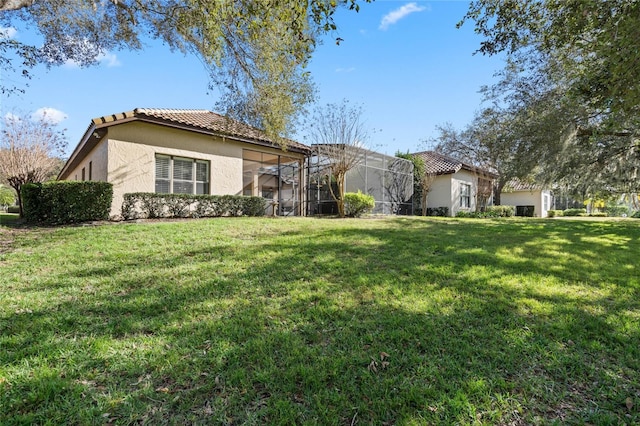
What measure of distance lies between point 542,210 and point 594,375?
124 feet

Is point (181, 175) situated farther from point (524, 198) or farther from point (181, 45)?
point (524, 198)

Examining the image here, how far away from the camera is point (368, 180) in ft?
64.6

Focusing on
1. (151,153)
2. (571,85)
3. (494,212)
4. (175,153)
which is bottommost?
(494,212)

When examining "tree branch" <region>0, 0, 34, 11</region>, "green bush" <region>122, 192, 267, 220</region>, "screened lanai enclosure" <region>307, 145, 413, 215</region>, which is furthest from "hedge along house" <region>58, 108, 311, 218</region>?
"tree branch" <region>0, 0, 34, 11</region>

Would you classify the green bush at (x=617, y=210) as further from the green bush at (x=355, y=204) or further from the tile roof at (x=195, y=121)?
the tile roof at (x=195, y=121)

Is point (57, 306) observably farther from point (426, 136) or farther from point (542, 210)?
point (542, 210)

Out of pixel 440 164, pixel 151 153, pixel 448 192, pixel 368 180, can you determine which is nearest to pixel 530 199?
pixel 440 164

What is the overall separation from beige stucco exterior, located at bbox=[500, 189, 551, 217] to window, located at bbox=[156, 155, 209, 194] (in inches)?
1287

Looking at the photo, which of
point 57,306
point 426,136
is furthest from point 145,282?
point 426,136

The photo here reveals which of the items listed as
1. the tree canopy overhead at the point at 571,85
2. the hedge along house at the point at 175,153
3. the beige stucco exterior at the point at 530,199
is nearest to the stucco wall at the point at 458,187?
the tree canopy overhead at the point at 571,85

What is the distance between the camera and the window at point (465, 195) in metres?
24.6

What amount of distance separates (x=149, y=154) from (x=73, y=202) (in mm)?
3331

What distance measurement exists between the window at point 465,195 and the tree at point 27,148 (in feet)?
94.2

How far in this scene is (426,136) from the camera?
27.9m
